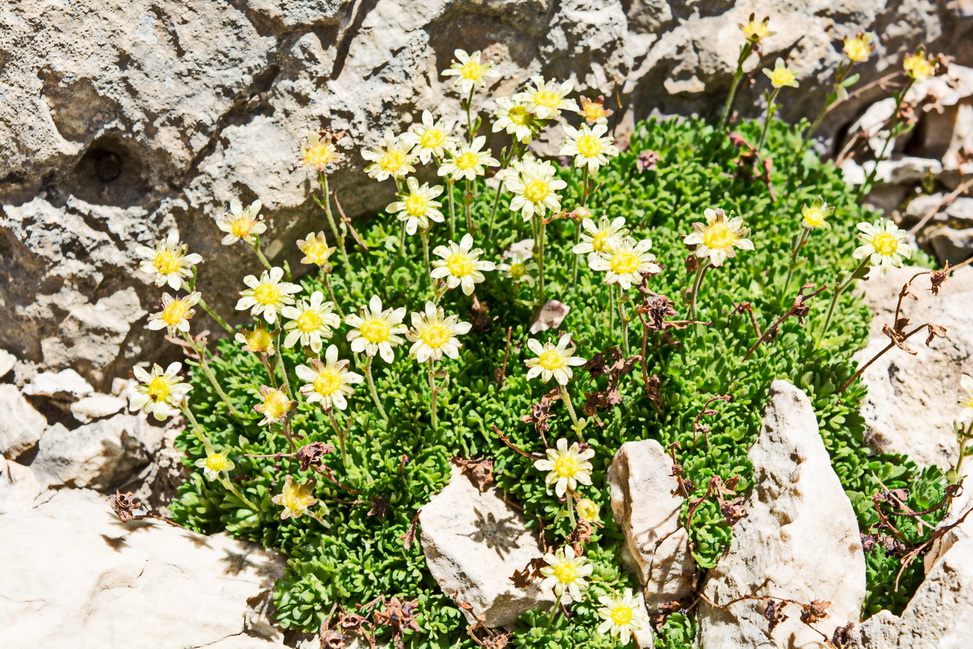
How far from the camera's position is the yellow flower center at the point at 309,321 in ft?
14.4

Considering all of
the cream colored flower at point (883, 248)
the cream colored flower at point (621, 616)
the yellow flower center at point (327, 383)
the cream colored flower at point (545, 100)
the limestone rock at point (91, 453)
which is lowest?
the limestone rock at point (91, 453)

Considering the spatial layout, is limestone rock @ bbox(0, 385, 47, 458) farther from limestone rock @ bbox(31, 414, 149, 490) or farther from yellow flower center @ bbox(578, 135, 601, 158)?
yellow flower center @ bbox(578, 135, 601, 158)

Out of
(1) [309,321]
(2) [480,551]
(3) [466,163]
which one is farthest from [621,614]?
(3) [466,163]

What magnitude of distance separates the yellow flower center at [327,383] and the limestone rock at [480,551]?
3.40 ft

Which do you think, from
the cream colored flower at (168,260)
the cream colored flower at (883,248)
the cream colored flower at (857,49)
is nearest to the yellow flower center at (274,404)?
the cream colored flower at (168,260)

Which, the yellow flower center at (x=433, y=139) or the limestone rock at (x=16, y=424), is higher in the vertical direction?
the yellow flower center at (x=433, y=139)

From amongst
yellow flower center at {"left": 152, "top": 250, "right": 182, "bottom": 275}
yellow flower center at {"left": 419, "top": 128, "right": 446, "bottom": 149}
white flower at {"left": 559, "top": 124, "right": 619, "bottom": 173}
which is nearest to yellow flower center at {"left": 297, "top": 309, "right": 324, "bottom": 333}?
yellow flower center at {"left": 152, "top": 250, "right": 182, "bottom": 275}

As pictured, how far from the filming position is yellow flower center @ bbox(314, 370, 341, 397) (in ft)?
13.7

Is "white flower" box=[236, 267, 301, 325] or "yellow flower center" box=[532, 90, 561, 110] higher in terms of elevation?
"yellow flower center" box=[532, 90, 561, 110]

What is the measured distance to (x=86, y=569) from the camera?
14.5 ft

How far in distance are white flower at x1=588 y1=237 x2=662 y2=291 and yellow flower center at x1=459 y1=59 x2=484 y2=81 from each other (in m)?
1.55

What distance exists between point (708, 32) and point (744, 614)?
4.48m

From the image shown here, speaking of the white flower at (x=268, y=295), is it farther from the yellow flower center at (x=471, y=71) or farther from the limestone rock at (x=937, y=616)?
the limestone rock at (x=937, y=616)

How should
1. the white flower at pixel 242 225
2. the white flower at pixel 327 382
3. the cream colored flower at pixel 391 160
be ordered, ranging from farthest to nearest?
the cream colored flower at pixel 391 160 → the white flower at pixel 242 225 → the white flower at pixel 327 382
